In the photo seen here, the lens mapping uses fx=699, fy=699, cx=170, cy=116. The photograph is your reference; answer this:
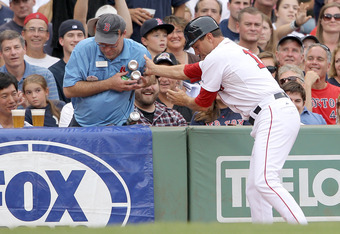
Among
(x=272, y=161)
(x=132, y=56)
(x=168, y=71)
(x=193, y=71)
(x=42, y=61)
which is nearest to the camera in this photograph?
(x=272, y=161)

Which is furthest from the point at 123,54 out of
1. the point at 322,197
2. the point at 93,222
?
the point at 322,197

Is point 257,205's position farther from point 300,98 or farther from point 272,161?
point 300,98

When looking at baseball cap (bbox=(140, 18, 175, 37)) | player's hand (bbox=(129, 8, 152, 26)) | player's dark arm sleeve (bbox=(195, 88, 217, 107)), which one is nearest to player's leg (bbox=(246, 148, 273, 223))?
player's dark arm sleeve (bbox=(195, 88, 217, 107))

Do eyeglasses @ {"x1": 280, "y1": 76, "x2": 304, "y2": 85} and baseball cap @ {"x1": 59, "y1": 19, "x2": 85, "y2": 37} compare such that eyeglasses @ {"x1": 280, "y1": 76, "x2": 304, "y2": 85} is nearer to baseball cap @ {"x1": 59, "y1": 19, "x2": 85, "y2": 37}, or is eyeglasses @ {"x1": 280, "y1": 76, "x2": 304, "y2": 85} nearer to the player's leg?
the player's leg

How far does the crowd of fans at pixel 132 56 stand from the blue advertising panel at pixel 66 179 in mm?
574

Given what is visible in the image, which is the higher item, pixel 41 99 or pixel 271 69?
pixel 271 69

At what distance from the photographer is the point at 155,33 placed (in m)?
A: 10.1

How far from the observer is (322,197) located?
769 cm

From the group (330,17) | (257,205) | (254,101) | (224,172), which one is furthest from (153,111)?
(330,17)

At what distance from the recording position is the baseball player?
6.75 m

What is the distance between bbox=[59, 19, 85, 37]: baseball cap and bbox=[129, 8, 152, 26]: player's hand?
89 centimetres

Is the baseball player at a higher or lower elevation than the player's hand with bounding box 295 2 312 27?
lower

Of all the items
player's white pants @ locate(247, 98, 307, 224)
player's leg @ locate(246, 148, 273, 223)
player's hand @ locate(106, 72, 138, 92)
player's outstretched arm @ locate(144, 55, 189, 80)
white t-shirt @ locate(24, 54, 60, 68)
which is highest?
player's outstretched arm @ locate(144, 55, 189, 80)

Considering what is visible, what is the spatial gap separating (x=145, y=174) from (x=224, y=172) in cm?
87
